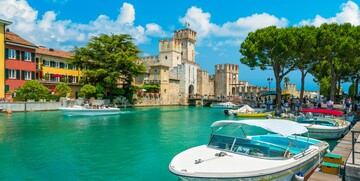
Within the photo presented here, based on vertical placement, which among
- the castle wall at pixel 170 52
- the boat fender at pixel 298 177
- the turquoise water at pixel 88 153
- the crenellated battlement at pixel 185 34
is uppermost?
the crenellated battlement at pixel 185 34

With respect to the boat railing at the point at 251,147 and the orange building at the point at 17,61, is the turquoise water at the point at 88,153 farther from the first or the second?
the orange building at the point at 17,61

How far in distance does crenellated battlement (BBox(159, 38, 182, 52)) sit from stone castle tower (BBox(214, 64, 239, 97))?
14.9 m

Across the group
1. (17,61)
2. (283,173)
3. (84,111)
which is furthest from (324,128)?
(17,61)

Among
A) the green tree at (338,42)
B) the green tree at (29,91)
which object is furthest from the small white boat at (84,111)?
the green tree at (338,42)

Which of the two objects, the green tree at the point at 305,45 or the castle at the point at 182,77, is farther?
the castle at the point at 182,77

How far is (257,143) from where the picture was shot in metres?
10.1

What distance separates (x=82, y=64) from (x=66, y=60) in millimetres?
3098

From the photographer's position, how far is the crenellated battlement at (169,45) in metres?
78.8

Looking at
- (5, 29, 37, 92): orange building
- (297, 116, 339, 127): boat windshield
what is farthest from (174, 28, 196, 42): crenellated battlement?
(297, 116, 339, 127): boat windshield

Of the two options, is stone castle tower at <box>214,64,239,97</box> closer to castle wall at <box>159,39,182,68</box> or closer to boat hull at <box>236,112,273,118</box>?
castle wall at <box>159,39,182,68</box>

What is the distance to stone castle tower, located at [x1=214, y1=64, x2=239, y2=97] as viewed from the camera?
8561 centimetres

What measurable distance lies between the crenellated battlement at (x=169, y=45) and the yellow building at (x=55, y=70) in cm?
2863

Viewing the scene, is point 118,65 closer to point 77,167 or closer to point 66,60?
point 66,60

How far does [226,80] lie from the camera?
8556 cm
